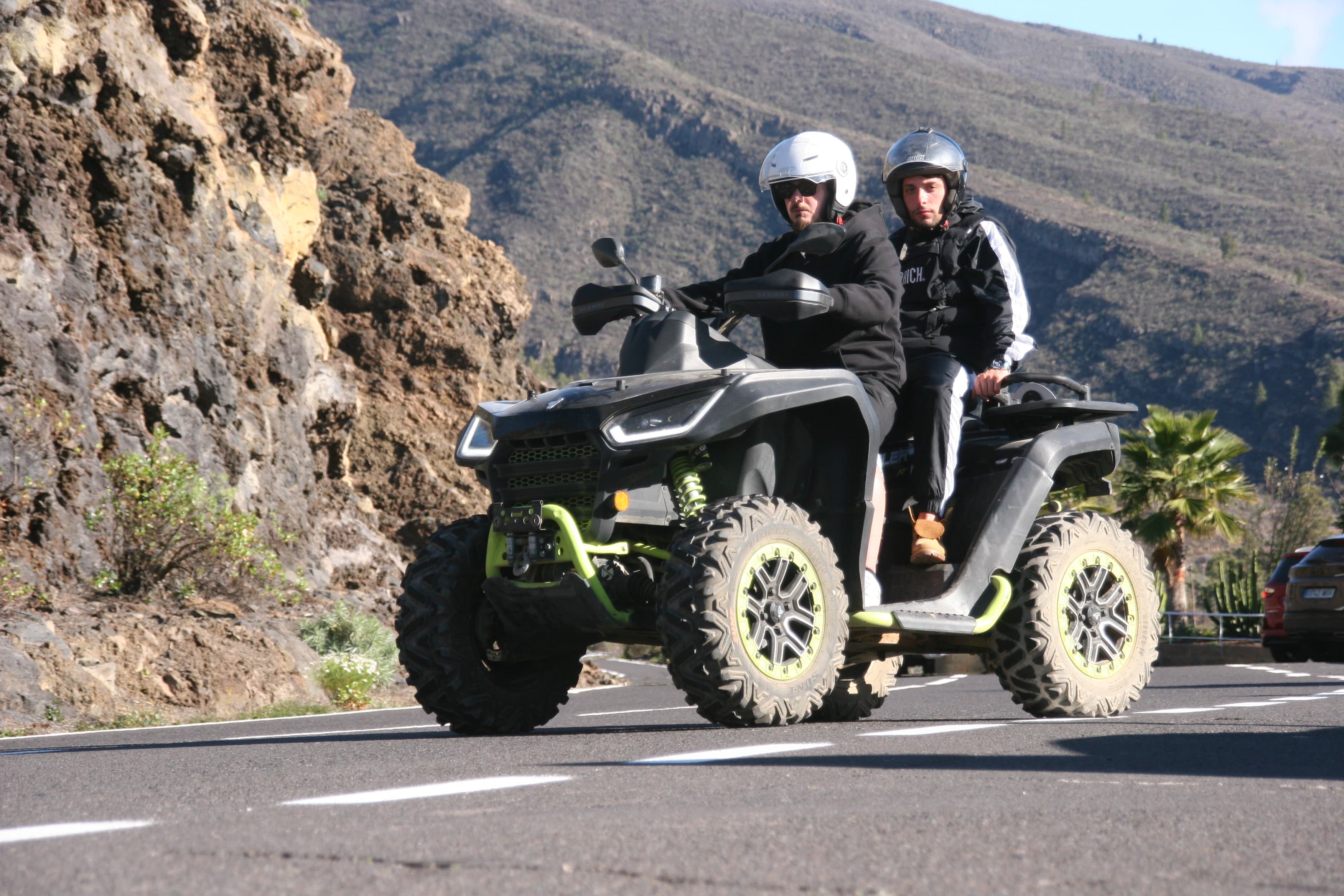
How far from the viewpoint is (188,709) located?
13.1 m

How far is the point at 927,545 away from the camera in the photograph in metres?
7.37

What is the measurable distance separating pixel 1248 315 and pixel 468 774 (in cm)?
11477

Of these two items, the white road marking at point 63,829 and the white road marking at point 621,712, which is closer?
the white road marking at point 63,829

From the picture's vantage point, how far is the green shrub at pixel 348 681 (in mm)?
14133

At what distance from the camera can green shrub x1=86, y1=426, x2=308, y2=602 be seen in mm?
15047

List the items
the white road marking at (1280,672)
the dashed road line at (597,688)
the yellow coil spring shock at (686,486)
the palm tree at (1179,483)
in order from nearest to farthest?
the yellow coil spring shock at (686,486), the white road marking at (1280,672), the dashed road line at (597,688), the palm tree at (1179,483)

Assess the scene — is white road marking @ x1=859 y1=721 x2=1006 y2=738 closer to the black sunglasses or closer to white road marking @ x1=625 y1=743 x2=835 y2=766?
white road marking @ x1=625 y1=743 x2=835 y2=766

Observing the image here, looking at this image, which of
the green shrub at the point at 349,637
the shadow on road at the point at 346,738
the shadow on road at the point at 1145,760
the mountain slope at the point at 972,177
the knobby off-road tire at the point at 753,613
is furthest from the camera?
the mountain slope at the point at 972,177

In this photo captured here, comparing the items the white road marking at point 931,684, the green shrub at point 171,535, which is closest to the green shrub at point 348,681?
the green shrub at point 171,535

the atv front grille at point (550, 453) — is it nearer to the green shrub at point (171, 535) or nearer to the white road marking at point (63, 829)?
the white road marking at point (63, 829)

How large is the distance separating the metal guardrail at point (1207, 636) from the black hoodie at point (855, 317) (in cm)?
2022

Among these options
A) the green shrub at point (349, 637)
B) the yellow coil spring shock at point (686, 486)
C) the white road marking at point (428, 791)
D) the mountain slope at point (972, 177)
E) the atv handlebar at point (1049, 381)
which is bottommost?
the green shrub at point (349, 637)

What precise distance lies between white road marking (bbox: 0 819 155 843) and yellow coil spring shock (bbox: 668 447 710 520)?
2.90m

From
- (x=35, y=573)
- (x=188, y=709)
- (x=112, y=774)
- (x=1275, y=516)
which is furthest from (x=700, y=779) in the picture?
(x=1275, y=516)
